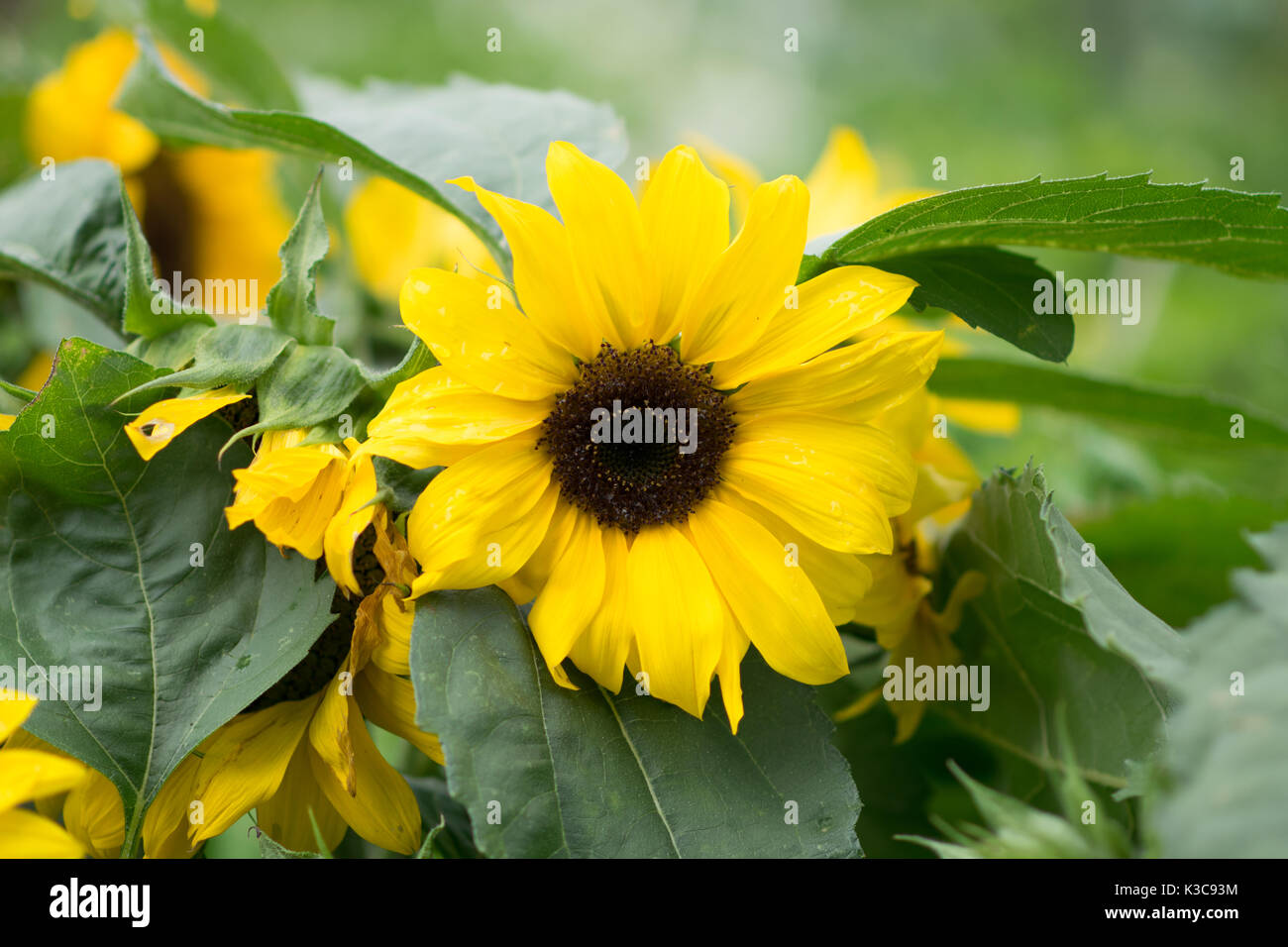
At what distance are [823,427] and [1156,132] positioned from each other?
137 cm

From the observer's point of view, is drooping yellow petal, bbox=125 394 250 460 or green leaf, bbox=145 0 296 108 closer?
drooping yellow petal, bbox=125 394 250 460

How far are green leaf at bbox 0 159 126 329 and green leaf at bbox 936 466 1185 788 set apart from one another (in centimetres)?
41

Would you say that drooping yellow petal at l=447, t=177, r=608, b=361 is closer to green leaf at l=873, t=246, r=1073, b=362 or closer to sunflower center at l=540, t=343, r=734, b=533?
sunflower center at l=540, t=343, r=734, b=533

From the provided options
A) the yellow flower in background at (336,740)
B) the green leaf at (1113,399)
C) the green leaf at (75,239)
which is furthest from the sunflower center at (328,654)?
the green leaf at (1113,399)

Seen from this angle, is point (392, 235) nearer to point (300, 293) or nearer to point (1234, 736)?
point (300, 293)

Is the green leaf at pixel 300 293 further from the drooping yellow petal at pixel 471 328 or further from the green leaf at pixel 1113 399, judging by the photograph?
the green leaf at pixel 1113 399

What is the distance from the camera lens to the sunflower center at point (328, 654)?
16.0 inches

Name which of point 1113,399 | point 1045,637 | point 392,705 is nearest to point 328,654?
point 392,705

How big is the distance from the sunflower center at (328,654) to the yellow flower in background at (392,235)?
38 cm

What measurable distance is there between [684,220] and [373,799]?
236 mm

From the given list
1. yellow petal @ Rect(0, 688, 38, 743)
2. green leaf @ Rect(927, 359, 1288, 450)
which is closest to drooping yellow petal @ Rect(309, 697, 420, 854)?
yellow petal @ Rect(0, 688, 38, 743)

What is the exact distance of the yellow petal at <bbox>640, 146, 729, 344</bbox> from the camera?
14.9 inches

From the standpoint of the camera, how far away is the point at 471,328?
0.37 m
